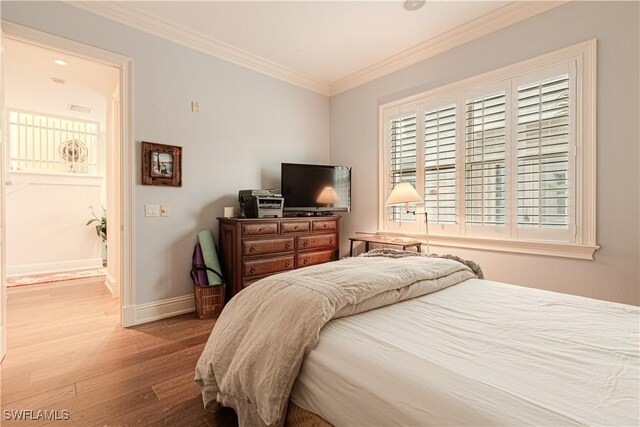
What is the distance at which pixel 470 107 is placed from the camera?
120 inches

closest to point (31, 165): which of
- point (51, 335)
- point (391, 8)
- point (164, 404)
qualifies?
point (51, 335)

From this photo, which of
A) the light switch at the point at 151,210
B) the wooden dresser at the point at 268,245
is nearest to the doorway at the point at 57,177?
the light switch at the point at 151,210

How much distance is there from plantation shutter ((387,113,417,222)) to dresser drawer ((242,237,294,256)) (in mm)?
1327

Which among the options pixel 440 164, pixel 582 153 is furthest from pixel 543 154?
pixel 440 164

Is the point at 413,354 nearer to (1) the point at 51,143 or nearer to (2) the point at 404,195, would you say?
(2) the point at 404,195

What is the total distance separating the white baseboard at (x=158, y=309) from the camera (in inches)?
111

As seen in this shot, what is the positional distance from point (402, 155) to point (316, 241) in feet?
4.82

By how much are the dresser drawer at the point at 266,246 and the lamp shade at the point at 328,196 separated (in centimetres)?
71

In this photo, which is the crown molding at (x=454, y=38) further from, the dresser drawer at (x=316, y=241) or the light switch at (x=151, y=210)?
the light switch at (x=151, y=210)

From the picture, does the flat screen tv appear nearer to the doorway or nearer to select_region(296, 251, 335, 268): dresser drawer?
select_region(296, 251, 335, 268): dresser drawer

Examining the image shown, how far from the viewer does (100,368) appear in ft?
6.76

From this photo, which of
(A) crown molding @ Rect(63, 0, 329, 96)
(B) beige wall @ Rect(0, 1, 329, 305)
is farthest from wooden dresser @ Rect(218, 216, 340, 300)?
(A) crown molding @ Rect(63, 0, 329, 96)

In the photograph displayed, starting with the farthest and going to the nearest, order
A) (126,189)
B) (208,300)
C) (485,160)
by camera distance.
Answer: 1. (208,300)
2. (485,160)
3. (126,189)

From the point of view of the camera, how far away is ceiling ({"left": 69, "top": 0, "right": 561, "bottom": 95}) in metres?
2.67
